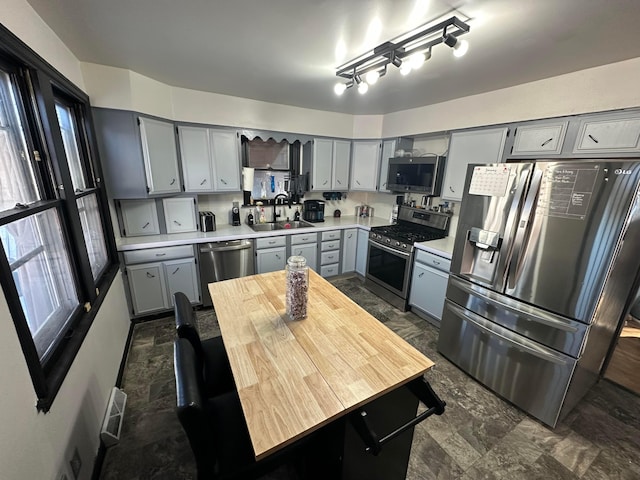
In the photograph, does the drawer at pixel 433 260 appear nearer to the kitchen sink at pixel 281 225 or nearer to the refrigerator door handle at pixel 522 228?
the refrigerator door handle at pixel 522 228

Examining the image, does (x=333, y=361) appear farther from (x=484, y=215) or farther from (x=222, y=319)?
(x=484, y=215)

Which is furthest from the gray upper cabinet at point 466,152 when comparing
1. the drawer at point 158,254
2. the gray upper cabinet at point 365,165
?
the drawer at point 158,254

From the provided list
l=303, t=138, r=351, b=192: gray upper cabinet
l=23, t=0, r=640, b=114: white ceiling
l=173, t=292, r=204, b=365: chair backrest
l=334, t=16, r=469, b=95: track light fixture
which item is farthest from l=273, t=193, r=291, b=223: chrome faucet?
l=173, t=292, r=204, b=365: chair backrest

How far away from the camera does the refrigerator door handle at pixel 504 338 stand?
66.8 inches

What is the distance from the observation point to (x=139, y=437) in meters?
1.63

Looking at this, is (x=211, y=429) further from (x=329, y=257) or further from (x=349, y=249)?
(x=349, y=249)

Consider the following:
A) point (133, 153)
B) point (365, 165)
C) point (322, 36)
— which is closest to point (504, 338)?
point (322, 36)

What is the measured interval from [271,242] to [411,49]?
239cm

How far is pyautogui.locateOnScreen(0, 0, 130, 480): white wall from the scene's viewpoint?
0.85 m

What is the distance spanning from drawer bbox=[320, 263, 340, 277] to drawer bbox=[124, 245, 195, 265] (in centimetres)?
176

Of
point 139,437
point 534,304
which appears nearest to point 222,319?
point 139,437

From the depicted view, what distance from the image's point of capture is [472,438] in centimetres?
170

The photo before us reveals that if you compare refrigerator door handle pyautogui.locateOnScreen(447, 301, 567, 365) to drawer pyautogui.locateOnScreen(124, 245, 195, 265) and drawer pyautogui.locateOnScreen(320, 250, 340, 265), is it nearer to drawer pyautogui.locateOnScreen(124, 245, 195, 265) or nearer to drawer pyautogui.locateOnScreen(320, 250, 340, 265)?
drawer pyautogui.locateOnScreen(320, 250, 340, 265)

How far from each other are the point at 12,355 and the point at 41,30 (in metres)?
1.72
